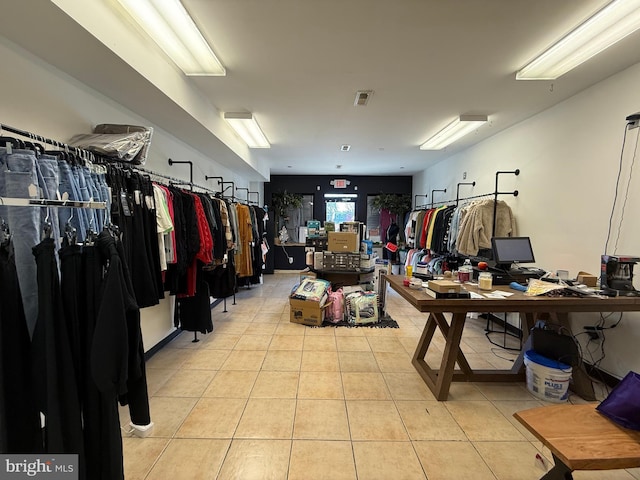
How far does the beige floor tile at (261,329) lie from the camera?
361 cm

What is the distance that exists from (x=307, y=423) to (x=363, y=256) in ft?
8.64

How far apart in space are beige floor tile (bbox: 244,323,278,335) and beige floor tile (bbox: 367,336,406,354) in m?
1.28

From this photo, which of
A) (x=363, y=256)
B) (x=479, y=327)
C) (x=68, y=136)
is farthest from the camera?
(x=363, y=256)

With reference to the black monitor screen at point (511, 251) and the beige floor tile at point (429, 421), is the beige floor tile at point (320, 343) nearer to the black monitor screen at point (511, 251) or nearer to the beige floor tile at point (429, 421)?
the beige floor tile at point (429, 421)

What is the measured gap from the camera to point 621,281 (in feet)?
7.14

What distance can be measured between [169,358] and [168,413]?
946mm

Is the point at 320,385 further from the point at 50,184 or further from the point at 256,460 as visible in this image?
the point at 50,184

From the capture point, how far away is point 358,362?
2.89 m

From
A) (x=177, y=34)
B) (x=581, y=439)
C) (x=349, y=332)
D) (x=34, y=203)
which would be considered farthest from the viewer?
(x=349, y=332)

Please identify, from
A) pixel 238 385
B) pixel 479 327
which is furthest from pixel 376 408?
pixel 479 327

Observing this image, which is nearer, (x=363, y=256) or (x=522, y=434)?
(x=522, y=434)

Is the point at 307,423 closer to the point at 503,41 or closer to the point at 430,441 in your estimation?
the point at 430,441

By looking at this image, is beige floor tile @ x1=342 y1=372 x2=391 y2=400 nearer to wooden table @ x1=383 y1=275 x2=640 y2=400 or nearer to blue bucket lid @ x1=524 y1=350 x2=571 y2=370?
wooden table @ x1=383 y1=275 x2=640 y2=400

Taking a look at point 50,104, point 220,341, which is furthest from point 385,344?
point 50,104
